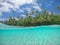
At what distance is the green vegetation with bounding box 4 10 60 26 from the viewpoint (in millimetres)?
1573

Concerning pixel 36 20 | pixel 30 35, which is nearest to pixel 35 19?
pixel 36 20

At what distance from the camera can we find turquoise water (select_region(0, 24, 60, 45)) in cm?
155

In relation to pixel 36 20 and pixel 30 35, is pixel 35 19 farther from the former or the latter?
pixel 30 35

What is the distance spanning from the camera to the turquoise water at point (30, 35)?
1.55 meters

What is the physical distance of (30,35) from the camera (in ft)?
5.12

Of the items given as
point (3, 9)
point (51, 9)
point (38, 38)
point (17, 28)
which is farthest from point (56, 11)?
point (3, 9)

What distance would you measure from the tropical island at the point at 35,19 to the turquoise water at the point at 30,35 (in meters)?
0.06

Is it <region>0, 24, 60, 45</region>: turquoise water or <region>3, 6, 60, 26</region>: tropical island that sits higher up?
<region>3, 6, 60, 26</region>: tropical island

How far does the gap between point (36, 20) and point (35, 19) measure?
Answer: 21 millimetres

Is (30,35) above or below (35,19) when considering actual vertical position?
below

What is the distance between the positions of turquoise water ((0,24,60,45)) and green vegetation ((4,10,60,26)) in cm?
6

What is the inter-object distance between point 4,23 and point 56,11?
735 millimetres

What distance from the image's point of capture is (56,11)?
1.59 meters

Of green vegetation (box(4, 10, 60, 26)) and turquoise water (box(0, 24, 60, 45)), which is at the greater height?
green vegetation (box(4, 10, 60, 26))
